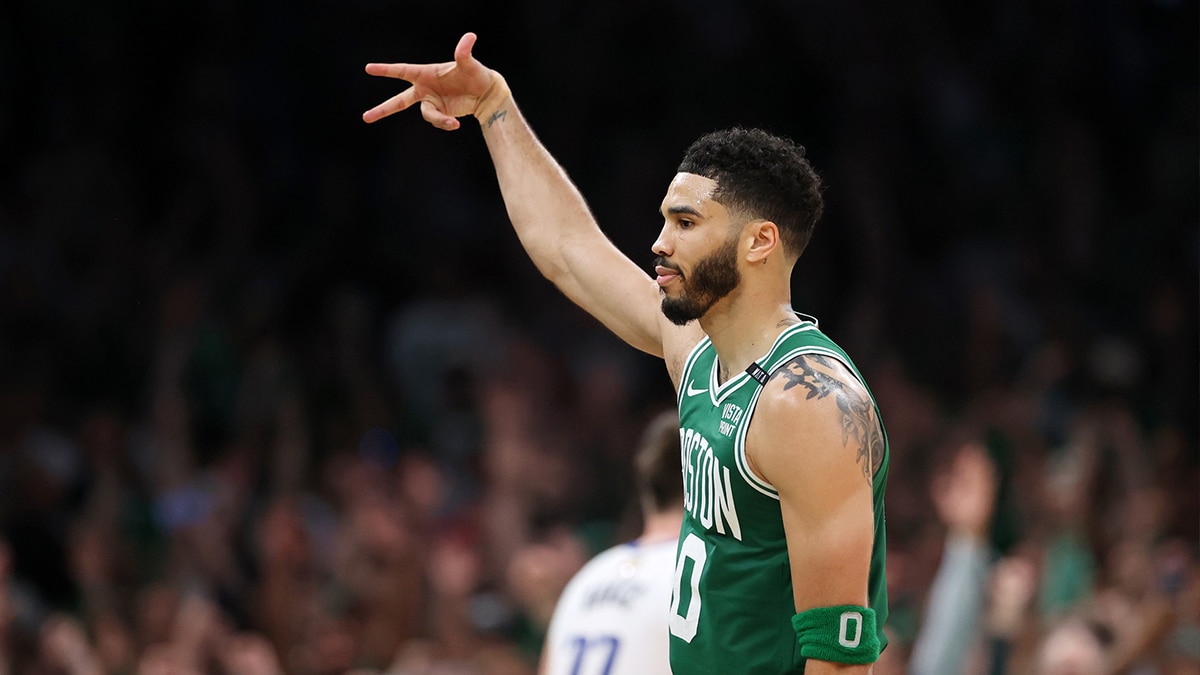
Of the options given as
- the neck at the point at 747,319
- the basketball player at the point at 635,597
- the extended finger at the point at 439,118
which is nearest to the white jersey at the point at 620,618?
the basketball player at the point at 635,597

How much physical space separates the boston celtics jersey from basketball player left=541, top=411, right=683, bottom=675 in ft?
4.17

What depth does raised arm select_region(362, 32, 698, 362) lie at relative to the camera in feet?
11.5

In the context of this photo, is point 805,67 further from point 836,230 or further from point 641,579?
point 641,579

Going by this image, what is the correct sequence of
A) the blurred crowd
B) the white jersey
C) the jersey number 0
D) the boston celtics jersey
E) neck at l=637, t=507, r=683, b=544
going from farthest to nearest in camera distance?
1. the blurred crowd
2. neck at l=637, t=507, r=683, b=544
3. the white jersey
4. the jersey number 0
5. the boston celtics jersey

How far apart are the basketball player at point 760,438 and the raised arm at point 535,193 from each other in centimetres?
12

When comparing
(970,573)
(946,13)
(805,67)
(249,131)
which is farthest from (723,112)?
(970,573)

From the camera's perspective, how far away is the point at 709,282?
2.95 m

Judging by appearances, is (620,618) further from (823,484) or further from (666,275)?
(823,484)

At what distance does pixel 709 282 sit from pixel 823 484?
53 centimetres

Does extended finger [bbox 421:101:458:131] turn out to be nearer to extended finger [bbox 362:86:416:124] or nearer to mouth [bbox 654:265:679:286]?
extended finger [bbox 362:86:416:124]

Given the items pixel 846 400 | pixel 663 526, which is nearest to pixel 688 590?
pixel 846 400

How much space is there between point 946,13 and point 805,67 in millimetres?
982

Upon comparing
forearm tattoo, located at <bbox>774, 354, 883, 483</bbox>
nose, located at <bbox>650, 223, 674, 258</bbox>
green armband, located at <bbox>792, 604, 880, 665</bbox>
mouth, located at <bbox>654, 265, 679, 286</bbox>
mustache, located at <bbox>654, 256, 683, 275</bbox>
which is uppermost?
nose, located at <bbox>650, 223, 674, 258</bbox>

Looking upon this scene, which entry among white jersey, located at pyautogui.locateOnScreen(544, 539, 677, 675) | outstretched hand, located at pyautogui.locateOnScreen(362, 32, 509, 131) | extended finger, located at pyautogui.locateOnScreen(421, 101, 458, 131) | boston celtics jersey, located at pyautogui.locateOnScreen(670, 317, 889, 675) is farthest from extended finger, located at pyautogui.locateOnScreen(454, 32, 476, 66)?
white jersey, located at pyautogui.locateOnScreen(544, 539, 677, 675)
